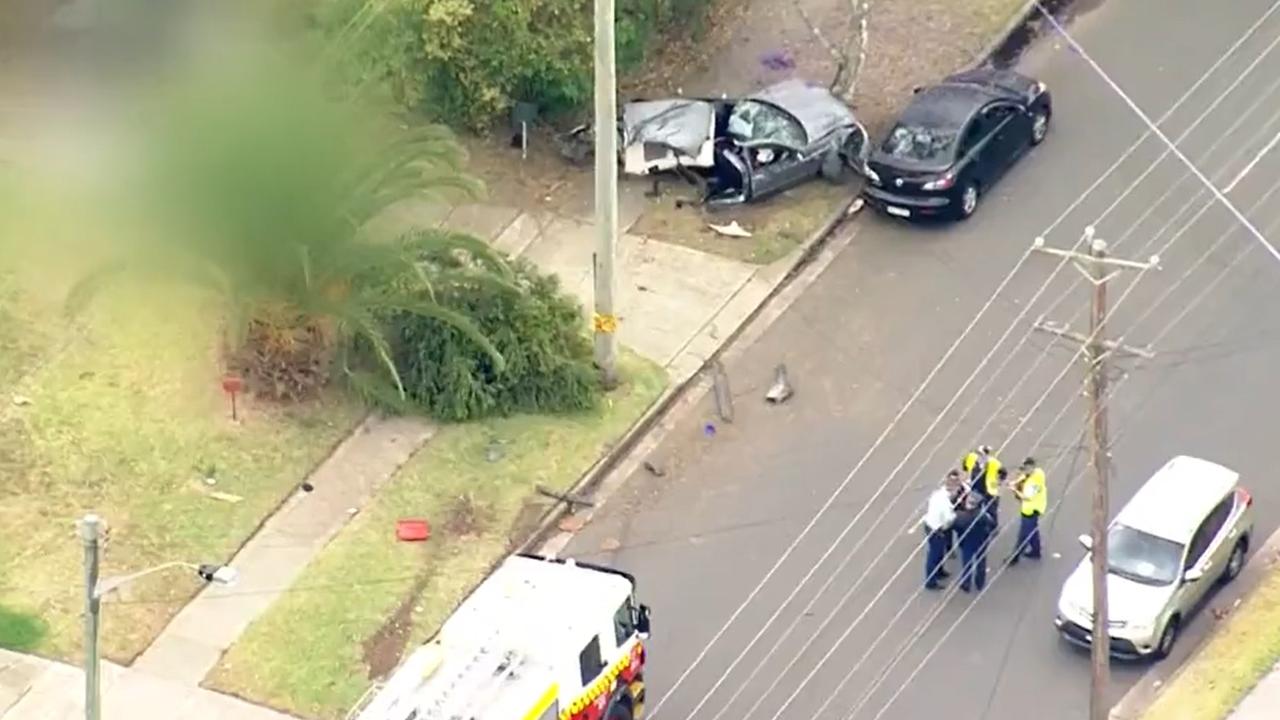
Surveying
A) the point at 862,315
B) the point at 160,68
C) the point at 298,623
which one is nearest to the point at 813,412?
the point at 862,315

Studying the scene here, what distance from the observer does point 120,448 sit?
28.1 meters

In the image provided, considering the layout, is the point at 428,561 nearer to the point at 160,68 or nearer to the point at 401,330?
the point at 401,330

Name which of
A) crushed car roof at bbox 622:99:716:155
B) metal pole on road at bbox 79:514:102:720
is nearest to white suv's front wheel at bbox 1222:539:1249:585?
crushed car roof at bbox 622:99:716:155

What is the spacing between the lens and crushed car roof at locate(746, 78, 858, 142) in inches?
1273

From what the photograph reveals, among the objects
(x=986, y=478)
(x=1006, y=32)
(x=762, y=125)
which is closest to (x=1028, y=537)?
(x=986, y=478)

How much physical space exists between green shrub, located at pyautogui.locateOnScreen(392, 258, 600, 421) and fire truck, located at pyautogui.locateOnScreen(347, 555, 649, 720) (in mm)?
4453

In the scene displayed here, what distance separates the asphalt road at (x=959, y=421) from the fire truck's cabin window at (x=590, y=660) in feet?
5.80

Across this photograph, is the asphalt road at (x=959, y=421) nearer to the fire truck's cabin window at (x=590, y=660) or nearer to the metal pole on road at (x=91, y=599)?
the fire truck's cabin window at (x=590, y=660)

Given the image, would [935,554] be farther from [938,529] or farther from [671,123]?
[671,123]

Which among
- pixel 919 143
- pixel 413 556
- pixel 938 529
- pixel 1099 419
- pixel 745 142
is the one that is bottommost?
pixel 413 556

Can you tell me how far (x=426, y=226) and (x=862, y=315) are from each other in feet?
17.4

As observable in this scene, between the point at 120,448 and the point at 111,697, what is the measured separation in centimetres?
393

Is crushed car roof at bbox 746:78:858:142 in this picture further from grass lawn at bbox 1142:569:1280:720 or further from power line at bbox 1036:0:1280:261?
grass lawn at bbox 1142:569:1280:720

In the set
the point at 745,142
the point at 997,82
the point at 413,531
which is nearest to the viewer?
the point at 413,531
